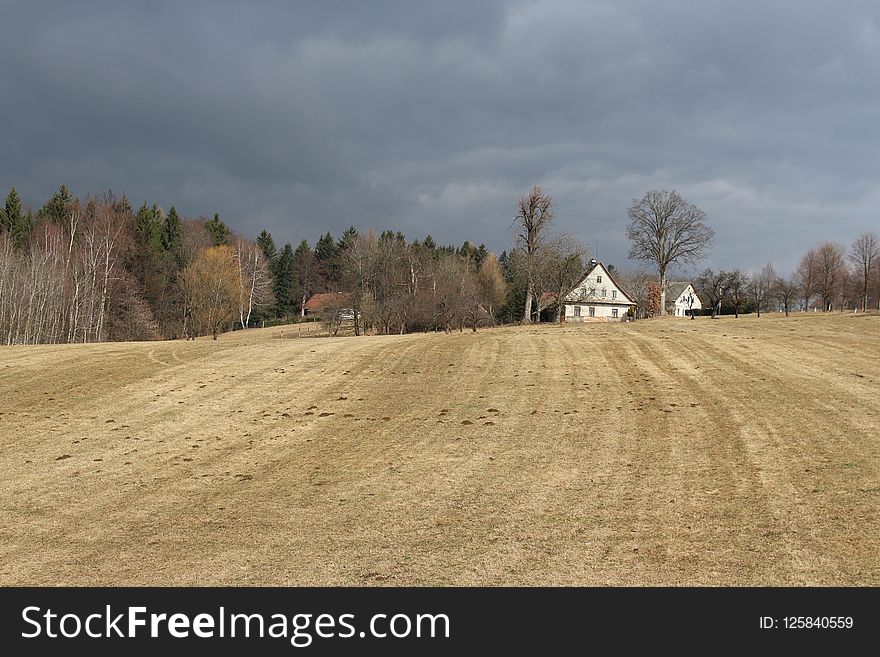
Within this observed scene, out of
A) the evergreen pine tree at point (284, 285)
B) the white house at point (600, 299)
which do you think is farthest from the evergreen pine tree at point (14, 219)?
the white house at point (600, 299)

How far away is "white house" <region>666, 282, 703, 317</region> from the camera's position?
114919 mm

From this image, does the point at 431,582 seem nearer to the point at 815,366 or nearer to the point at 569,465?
the point at 569,465

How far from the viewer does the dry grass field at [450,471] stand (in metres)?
8.24

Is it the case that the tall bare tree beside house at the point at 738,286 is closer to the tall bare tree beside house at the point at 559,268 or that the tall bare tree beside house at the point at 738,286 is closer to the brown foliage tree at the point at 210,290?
the tall bare tree beside house at the point at 559,268

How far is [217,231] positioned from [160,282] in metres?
33.2

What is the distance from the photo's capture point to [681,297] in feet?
392

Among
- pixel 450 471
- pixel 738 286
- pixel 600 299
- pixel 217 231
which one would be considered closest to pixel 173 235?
pixel 217 231

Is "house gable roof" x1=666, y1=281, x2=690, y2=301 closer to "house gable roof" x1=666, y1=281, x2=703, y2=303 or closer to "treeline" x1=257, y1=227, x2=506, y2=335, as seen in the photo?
"house gable roof" x1=666, y1=281, x2=703, y2=303

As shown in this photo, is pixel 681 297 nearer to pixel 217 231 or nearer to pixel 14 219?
pixel 217 231

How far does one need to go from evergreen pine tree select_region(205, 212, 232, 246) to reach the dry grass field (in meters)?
86.3

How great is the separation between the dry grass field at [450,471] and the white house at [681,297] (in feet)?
303

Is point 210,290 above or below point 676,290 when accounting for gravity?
below

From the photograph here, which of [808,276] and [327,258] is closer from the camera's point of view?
[808,276]

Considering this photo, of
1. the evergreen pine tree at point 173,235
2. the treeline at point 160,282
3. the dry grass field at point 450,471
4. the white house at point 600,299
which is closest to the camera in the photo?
the dry grass field at point 450,471
